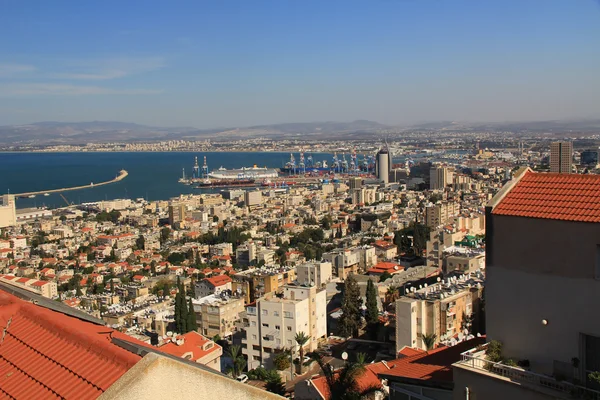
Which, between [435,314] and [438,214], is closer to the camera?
[435,314]

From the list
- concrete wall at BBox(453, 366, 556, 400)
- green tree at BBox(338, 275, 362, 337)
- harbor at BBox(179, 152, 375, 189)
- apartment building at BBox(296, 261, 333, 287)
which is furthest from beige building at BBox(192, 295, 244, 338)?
harbor at BBox(179, 152, 375, 189)

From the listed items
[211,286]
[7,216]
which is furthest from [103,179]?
[211,286]

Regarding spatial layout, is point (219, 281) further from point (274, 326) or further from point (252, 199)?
point (252, 199)

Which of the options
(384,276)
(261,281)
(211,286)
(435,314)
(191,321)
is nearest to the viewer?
(435,314)

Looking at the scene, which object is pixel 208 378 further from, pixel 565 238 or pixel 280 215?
pixel 280 215

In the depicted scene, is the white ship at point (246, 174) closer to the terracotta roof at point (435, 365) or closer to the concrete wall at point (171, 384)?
the terracotta roof at point (435, 365)

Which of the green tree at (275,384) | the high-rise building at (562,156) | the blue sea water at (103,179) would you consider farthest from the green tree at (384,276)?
the blue sea water at (103,179)
